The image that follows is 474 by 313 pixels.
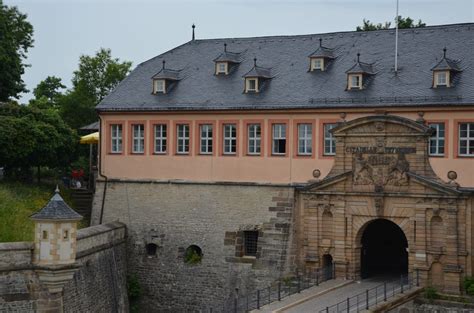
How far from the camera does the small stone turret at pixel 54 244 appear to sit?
30625 millimetres

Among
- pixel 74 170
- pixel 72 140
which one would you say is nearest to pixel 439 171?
pixel 72 140

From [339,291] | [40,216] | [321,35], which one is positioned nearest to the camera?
[40,216]

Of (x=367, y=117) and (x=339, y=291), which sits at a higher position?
(x=367, y=117)

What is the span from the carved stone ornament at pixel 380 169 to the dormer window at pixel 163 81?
963cm

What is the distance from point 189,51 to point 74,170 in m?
10.4

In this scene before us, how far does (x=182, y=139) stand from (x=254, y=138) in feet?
11.1

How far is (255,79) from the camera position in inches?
1583

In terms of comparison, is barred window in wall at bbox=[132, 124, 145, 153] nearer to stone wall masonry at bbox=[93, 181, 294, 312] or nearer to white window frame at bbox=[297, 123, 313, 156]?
stone wall masonry at bbox=[93, 181, 294, 312]

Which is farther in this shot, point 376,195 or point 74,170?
point 74,170

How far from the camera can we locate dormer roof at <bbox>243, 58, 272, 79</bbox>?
40.2m

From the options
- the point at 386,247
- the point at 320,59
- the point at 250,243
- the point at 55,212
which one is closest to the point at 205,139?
the point at 250,243

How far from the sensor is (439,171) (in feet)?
117

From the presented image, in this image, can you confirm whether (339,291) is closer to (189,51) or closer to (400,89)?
(400,89)

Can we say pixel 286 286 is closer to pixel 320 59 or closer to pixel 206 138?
pixel 206 138
